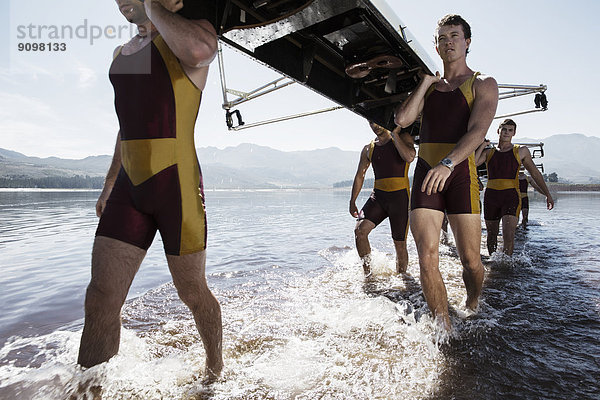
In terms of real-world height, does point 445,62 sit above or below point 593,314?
above

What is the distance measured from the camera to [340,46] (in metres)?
4.50

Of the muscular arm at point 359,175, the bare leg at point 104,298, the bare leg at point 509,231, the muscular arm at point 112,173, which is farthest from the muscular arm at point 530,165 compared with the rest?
the bare leg at point 104,298

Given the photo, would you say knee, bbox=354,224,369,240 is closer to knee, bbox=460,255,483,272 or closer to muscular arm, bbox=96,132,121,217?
knee, bbox=460,255,483,272

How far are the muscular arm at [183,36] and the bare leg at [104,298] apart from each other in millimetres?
1009

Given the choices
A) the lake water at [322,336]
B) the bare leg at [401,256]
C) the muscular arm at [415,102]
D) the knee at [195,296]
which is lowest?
the lake water at [322,336]

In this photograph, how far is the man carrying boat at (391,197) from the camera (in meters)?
4.83

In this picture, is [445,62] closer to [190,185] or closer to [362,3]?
[362,3]

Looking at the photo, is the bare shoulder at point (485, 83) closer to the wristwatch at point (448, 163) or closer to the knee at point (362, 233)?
the wristwatch at point (448, 163)

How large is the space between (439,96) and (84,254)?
6526 mm

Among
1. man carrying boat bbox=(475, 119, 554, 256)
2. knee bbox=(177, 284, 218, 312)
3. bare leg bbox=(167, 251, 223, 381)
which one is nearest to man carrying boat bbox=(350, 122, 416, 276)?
man carrying boat bbox=(475, 119, 554, 256)

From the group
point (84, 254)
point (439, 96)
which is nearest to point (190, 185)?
point (439, 96)

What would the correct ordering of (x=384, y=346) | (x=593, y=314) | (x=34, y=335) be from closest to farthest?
(x=384, y=346), (x=34, y=335), (x=593, y=314)

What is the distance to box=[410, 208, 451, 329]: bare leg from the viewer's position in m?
2.68

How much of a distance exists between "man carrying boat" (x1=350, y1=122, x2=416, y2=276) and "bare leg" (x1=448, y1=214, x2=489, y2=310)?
5.78 ft
